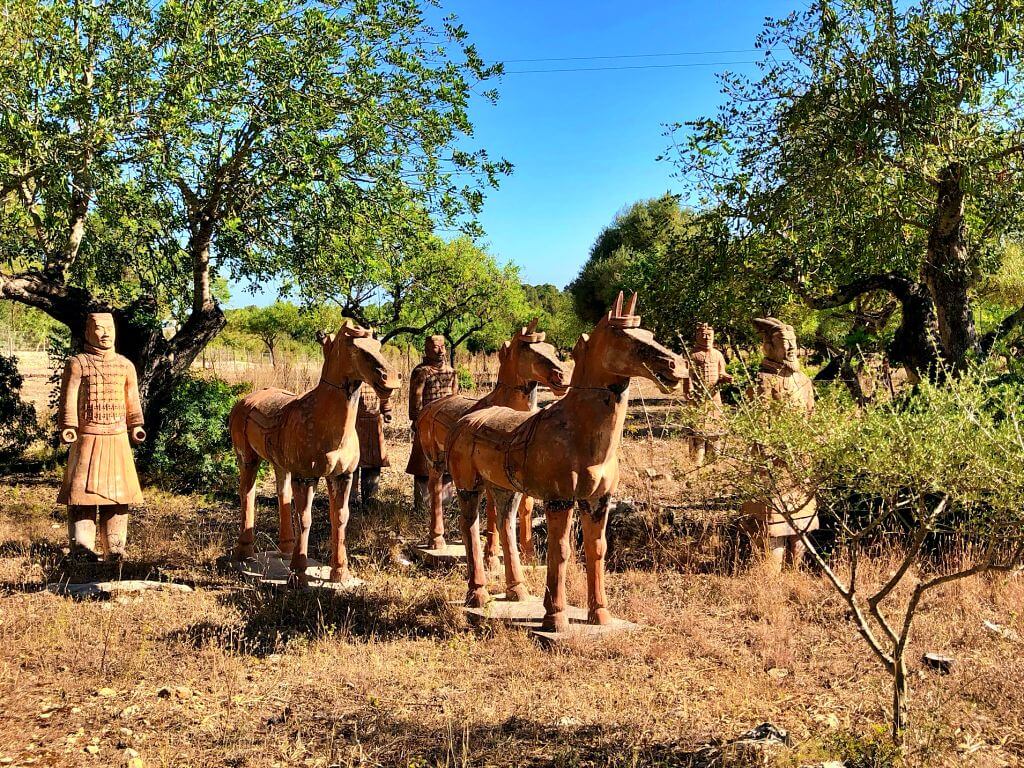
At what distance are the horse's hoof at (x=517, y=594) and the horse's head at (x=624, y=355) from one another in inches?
73.8

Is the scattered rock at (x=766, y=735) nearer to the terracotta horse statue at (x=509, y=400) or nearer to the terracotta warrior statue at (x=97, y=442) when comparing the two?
the terracotta horse statue at (x=509, y=400)

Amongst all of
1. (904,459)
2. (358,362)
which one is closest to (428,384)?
(358,362)

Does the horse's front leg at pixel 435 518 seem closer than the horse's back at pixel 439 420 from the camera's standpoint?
No

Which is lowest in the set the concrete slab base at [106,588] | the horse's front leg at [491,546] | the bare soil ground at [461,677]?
the bare soil ground at [461,677]

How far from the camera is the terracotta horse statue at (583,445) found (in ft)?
16.1

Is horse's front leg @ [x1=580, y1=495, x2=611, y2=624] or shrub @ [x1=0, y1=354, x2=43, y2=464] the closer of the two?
horse's front leg @ [x1=580, y1=495, x2=611, y2=624]

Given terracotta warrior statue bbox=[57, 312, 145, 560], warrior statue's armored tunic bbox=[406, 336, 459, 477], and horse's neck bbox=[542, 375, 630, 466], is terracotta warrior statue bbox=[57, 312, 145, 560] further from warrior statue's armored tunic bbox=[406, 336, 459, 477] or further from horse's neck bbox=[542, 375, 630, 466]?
horse's neck bbox=[542, 375, 630, 466]

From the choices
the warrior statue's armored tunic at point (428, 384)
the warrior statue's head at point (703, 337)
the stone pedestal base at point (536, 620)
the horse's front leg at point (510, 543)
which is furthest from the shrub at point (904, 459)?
the warrior statue's head at point (703, 337)

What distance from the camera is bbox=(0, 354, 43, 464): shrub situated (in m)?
11.0

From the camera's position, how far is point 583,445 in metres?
5.12

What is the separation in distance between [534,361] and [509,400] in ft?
1.91

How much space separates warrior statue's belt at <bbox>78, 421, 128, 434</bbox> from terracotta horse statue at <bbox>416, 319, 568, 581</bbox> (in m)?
2.84

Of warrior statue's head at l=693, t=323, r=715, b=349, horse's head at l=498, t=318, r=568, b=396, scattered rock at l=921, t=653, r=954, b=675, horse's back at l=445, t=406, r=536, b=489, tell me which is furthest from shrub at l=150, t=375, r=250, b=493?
scattered rock at l=921, t=653, r=954, b=675

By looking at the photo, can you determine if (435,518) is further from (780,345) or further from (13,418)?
(13,418)
